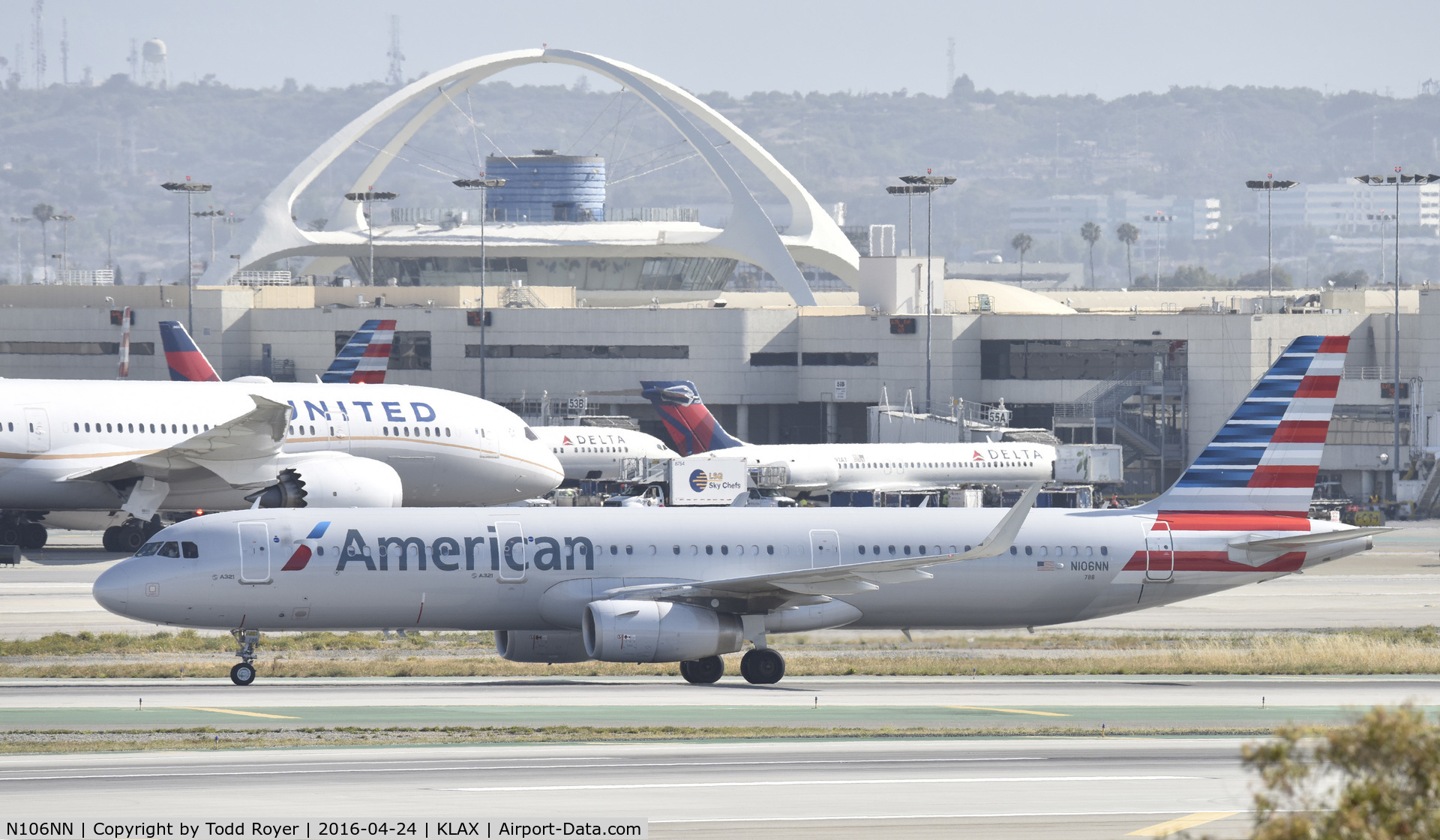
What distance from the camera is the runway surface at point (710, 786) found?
20609 mm

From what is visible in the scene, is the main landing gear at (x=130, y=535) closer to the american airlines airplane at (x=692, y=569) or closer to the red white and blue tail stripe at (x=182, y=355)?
the red white and blue tail stripe at (x=182, y=355)

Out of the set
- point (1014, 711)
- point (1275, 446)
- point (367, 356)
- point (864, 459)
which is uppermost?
point (367, 356)

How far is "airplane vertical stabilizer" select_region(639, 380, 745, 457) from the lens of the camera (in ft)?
287

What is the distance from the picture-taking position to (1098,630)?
46469mm

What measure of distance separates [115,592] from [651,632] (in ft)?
33.2

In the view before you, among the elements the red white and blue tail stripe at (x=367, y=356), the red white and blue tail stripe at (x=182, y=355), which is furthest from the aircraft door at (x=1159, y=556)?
the red white and blue tail stripe at (x=182, y=355)

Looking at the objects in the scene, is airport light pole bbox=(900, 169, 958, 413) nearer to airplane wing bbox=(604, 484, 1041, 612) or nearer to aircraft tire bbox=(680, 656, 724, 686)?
aircraft tire bbox=(680, 656, 724, 686)

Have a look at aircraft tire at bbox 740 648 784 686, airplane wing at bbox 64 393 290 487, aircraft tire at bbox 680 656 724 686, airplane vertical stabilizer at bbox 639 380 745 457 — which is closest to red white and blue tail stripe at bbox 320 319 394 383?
airplane vertical stabilizer at bbox 639 380 745 457

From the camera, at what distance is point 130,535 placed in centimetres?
6075

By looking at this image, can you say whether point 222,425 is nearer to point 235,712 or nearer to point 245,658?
point 245,658

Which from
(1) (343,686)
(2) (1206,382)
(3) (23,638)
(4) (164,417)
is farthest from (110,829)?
(2) (1206,382)

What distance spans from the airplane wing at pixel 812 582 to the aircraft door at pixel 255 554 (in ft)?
21.4

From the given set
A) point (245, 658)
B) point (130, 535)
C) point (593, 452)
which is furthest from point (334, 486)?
point (593, 452)

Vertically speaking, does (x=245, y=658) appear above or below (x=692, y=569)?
below
